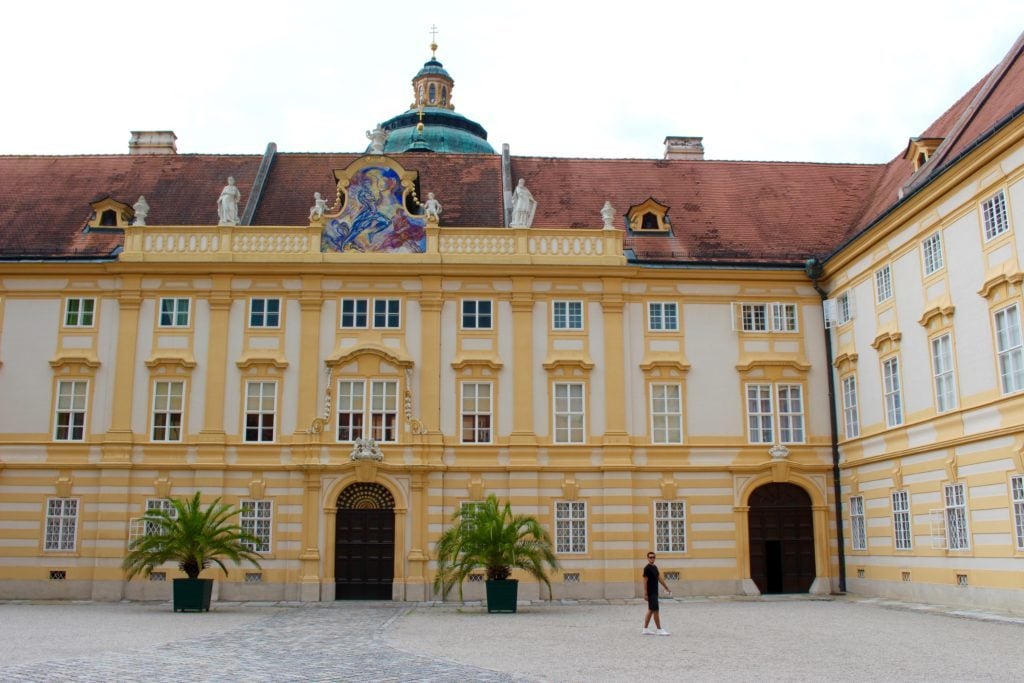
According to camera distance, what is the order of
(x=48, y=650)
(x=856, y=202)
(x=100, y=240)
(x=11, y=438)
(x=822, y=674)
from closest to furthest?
(x=822, y=674)
(x=48, y=650)
(x=11, y=438)
(x=100, y=240)
(x=856, y=202)

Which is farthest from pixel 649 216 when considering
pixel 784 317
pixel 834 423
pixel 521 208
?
pixel 834 423

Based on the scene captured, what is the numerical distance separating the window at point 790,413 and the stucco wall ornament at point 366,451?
40.6 ft

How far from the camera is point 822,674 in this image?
47.7ft

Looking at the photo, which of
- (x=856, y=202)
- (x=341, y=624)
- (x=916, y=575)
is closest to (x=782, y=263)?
(x=856, y=202)

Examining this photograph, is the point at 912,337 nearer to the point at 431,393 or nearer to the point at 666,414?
the point at 666,414

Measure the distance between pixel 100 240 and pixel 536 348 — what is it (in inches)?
572

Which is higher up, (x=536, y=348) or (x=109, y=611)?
(x=536, y=348)

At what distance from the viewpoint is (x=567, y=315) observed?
3347 cm

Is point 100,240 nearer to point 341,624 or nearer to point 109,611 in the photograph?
point 109,611

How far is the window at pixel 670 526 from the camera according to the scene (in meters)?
32.2

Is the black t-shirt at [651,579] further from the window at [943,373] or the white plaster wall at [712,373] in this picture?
the white plaster wall at [712,373]

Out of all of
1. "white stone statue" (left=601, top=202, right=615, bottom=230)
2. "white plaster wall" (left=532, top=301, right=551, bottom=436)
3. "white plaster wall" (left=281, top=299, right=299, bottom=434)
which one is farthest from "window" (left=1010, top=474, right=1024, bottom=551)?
"white plaster wall" (left=281, top=299, right=299, bottom=434)

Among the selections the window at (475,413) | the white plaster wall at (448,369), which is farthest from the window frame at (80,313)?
the window at (475,413)

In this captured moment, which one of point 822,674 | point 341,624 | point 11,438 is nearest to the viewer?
point 822,674
